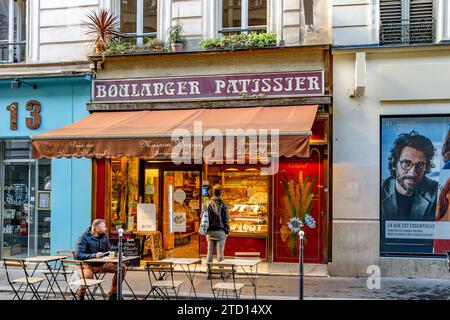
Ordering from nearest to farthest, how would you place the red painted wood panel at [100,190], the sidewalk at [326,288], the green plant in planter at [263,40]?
the sidewalk at [326,288] < the green plant in planter at [263,40] < the red painted wood panel at [100,190]

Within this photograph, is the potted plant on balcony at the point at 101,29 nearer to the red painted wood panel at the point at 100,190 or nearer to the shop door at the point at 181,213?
the red painted wood panel at the point at 100,190

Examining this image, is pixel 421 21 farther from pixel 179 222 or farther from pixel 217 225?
pixel 179 222

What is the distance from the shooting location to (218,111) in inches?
422

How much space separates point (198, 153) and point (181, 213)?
327 cm

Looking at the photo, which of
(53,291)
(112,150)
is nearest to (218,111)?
(112,150)

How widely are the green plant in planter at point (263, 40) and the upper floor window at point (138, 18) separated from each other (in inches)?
95.6

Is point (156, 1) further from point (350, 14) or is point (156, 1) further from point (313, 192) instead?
point (313, 192)

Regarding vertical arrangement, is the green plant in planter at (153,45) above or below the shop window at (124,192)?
above

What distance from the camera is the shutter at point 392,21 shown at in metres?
10.6

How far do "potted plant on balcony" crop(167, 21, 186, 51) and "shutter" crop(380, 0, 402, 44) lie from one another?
4.16 metres

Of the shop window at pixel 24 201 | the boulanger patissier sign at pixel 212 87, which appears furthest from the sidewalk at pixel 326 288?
the boulanger patissier sign at pixel 212 87

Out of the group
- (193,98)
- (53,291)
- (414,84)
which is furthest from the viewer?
(193,98)

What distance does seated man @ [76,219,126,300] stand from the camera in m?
8.05

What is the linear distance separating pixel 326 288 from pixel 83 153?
16.4ft
